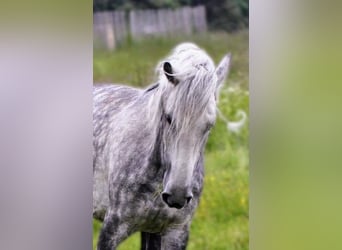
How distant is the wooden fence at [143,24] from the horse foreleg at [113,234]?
0.80 m

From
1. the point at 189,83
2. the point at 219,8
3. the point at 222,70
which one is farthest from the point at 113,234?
the point at 219,8

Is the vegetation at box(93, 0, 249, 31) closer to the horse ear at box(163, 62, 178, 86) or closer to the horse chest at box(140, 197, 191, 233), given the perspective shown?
the horse ear at box(163, 62, 178, 86)

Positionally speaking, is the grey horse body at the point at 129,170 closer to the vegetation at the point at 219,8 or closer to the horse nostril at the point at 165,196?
the horse nostril at the point at 165,196

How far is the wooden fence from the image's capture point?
2584 mm

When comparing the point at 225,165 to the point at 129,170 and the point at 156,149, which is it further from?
the point at 129,170

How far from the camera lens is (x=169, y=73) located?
256 cm

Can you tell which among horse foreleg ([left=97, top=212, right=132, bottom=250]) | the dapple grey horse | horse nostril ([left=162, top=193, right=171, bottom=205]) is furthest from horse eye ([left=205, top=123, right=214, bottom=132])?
horse foreleg ([left=97, top=212, right=132, bottom=250])

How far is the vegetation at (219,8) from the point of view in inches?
101

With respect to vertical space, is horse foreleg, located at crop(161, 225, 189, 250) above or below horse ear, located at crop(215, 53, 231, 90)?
below

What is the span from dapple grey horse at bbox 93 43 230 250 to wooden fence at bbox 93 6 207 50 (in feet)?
0.30

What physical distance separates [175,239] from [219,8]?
41.2 inches
